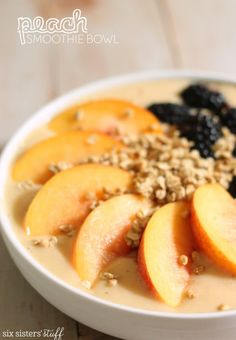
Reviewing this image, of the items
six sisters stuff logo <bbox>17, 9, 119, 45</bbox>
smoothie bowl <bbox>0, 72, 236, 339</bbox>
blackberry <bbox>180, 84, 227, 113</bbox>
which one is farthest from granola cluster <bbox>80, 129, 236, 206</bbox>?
six sisters stuff logo <bbox>17, 9, 119, 45</bbox>

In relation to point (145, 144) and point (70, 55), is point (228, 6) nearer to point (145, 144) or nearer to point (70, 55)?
point (70, 55)

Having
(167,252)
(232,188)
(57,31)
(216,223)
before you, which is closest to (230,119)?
(232,188)

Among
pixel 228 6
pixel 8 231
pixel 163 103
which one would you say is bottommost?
pixel 8 231

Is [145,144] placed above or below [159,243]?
above

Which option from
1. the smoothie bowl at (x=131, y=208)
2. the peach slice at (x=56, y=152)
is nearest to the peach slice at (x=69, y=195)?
the smoothie bowl at (x=131, y=208)

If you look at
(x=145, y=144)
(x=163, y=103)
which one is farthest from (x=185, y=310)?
(x=163, y=103)

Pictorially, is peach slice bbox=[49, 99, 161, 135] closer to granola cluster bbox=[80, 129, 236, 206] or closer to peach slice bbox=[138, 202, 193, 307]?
granola cluster bbox=[80, 129, 236, 206]

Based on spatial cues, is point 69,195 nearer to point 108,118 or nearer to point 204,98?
point 108,118

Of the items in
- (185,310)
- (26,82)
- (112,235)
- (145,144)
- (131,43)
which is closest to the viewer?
(185,310)
